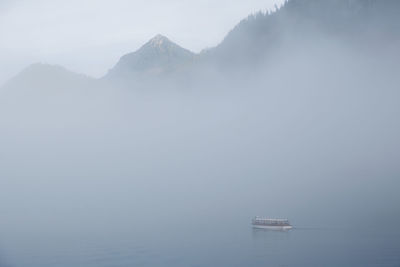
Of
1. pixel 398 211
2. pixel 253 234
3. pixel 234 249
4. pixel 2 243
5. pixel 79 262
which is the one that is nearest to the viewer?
pixel 79 262

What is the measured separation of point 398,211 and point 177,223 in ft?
335

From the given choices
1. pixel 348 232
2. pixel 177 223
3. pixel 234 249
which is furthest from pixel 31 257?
pixel 348 232

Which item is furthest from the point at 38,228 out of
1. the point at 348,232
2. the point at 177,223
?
the point at 348,232

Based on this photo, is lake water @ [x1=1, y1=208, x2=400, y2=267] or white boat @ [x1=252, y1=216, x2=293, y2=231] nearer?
lake water @ [x1=1, y1=208, x2=400, y2=267]

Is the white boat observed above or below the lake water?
above

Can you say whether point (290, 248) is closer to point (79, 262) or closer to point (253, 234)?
point (253, 234)

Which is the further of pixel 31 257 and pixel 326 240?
pixel 326 240

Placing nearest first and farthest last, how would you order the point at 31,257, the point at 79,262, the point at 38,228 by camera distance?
the point at 79,262 → the point at 31,257 → the point at 38,228

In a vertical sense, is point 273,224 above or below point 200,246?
above

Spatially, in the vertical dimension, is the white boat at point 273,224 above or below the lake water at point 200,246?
above

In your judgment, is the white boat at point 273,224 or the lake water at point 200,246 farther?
the white boat at point 273,224

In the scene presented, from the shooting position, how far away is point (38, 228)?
593ft

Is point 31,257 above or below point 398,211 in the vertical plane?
below

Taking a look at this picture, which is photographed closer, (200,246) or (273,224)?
(200,246)
